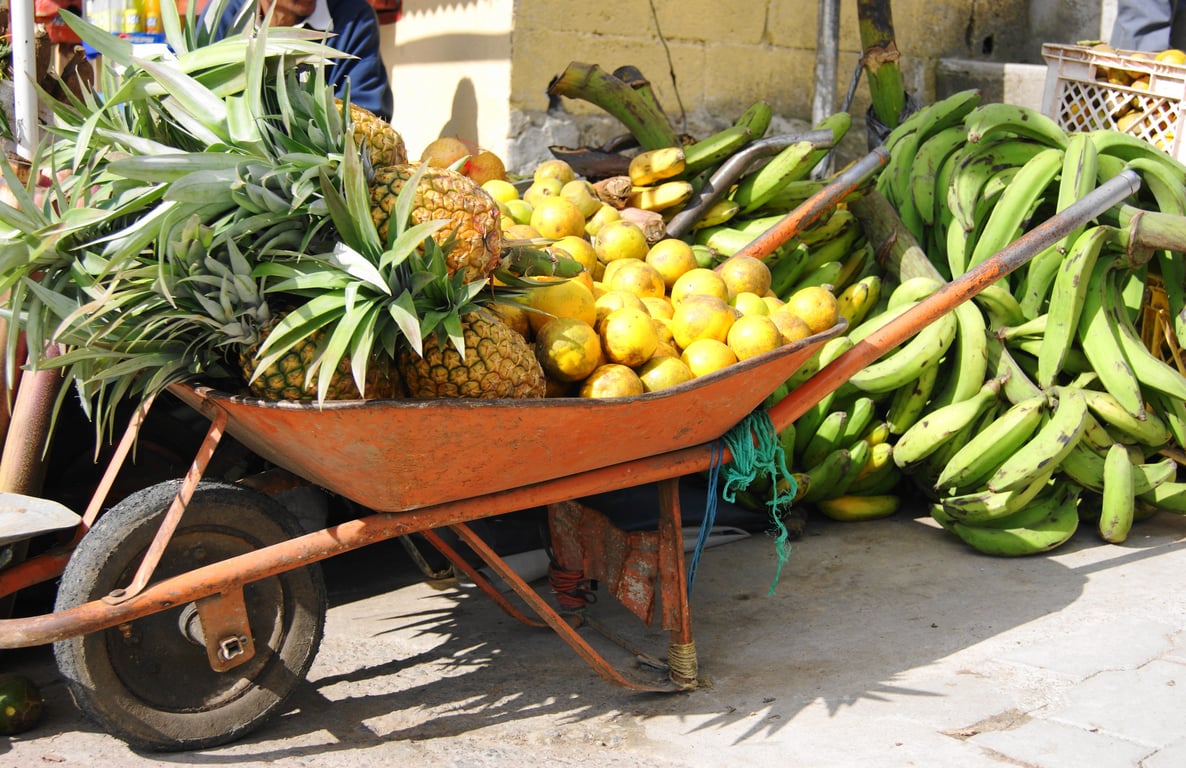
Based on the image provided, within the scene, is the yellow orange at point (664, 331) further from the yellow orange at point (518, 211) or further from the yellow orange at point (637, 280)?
the yellow orange at point (518, 211)

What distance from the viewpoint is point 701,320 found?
9.68 feet

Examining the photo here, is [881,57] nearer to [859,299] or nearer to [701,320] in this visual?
[859,299]

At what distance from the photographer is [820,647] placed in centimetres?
328

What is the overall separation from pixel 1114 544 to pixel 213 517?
323 cm

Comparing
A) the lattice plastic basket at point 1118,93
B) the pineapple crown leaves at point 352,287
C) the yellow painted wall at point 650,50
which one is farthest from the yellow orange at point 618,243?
the lattice plastic basket at point 1118,93

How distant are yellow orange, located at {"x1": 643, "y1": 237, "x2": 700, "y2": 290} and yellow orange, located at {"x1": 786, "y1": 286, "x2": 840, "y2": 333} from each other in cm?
36

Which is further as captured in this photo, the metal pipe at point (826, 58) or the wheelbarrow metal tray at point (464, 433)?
the metal pipe at point (826, 58)

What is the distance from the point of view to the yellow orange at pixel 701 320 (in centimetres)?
295

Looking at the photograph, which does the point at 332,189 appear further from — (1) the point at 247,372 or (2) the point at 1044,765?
(2) the point at 1044,765

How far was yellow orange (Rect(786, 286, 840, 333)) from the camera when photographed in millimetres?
3170

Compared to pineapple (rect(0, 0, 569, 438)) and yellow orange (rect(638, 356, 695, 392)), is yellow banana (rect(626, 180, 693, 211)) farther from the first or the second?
pineapple (rect(0, 0, 569, 438))

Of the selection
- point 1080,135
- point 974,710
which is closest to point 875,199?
point 1080,135

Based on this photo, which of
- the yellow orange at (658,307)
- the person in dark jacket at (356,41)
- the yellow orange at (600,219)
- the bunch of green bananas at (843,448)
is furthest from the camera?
the person in dark jacket at (356,41)

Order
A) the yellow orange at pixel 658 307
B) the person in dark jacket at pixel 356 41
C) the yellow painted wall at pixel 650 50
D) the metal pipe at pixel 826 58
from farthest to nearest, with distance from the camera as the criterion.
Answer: the metal pipe at pixel 826 58, the yellow painted wall at pixel 650 50, the person in dark jacket at pixel 356 41, the yellow orange at pixel 658 307
